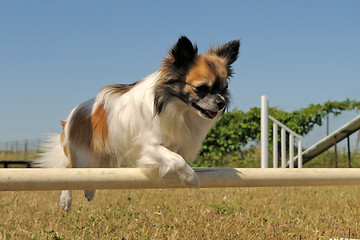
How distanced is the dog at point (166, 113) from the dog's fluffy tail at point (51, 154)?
2.68 feet

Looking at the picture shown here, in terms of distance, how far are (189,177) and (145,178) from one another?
1.06ft

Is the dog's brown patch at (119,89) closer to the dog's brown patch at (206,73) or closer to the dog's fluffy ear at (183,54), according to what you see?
the dog's fluffy ear at (183,54)

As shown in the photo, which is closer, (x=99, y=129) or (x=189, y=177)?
(x=189, y=177)

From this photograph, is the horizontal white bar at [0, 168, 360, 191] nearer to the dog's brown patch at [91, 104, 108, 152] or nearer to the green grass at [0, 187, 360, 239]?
the green grass at [0, 187, 360, 239]

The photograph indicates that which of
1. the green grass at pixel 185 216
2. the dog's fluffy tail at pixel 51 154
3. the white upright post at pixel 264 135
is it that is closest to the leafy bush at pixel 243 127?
the white upright post at pixel 264 135

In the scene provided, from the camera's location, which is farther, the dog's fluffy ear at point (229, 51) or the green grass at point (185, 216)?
the green grass at point (185, 216)

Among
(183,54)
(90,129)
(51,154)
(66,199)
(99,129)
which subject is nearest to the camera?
(183,54)

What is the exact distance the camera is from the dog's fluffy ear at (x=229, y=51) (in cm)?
359

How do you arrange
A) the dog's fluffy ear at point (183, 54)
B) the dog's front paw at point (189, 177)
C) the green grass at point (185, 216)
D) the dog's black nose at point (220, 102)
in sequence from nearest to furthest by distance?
1. the dog's front paw at point (189, 177)
2. the dog's black nose at point (220, 102)
3. the dog's fluffy ear at point (183, 54)
4. the green grass at point (185, 216)

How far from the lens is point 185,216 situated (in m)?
4.58

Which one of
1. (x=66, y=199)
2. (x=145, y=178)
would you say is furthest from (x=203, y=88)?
(x=66, y=199)

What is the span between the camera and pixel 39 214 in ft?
16.2

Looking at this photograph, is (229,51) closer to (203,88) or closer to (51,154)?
(203,88)

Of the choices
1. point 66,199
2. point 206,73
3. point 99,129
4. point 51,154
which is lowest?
point 66,199
